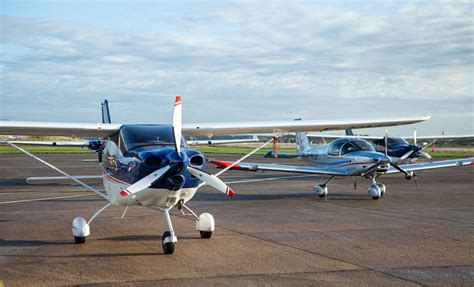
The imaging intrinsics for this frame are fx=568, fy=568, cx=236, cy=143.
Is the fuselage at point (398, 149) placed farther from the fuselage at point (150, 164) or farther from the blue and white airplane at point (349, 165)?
the fuselage at point (150, 164)

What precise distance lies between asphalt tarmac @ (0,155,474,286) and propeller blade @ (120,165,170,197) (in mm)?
958

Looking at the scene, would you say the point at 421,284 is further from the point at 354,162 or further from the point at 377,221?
the point at 354,162

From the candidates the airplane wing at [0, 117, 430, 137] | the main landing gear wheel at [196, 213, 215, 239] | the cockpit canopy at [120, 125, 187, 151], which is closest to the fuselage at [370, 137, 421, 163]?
the airplane wing at [0, 117, 430, 137]

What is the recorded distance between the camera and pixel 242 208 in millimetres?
14539

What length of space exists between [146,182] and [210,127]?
142 inches

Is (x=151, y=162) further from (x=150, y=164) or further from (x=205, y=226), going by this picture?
(x=205, y=226)

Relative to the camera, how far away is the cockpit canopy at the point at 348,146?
18.2 meters

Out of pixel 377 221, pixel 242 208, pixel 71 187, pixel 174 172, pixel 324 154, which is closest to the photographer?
pixel 174 172

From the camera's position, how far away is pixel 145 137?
906 centimetres

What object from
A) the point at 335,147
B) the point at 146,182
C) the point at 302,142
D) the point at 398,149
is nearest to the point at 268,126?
the point at 146,182

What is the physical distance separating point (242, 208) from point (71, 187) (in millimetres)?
9327

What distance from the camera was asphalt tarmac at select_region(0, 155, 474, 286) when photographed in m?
A: 6.70

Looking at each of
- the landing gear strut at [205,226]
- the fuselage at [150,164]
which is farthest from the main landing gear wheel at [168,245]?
the landing gear strut at [205,226]

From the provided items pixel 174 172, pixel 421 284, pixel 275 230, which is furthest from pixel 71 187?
pixel 421 284
